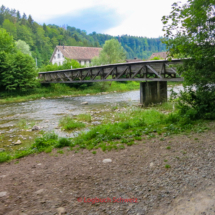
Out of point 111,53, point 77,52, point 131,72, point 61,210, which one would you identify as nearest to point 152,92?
point 131,72

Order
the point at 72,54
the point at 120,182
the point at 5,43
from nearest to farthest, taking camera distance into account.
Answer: the point at 120,182 < the point at 5,43 < the point at 72,54

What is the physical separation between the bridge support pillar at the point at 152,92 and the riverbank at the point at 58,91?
16.2 m

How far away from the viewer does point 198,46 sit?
7.05 metres

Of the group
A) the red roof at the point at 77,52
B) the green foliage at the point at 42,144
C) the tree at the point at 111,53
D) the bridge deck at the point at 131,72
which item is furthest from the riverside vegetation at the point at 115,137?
the red roof at the point at 77,52

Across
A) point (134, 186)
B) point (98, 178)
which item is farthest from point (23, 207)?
point (134, 186)

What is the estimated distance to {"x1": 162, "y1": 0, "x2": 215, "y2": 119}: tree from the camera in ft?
21.7

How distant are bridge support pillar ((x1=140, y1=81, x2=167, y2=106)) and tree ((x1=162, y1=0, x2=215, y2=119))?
9.39 meters

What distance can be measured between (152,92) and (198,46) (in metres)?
10.8

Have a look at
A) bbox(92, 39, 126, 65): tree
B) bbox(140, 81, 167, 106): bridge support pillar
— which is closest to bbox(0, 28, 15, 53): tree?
bbox(92, 39, 126, 65): tree

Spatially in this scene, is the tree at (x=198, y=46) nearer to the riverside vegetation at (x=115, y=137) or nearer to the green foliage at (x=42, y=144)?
the riverside vegetation at (x=115, y=137)

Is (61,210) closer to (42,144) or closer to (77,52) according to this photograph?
(42,144)

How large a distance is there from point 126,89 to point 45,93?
541 inches

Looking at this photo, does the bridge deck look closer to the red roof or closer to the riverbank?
the riverbank

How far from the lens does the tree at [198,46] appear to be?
6.61m
